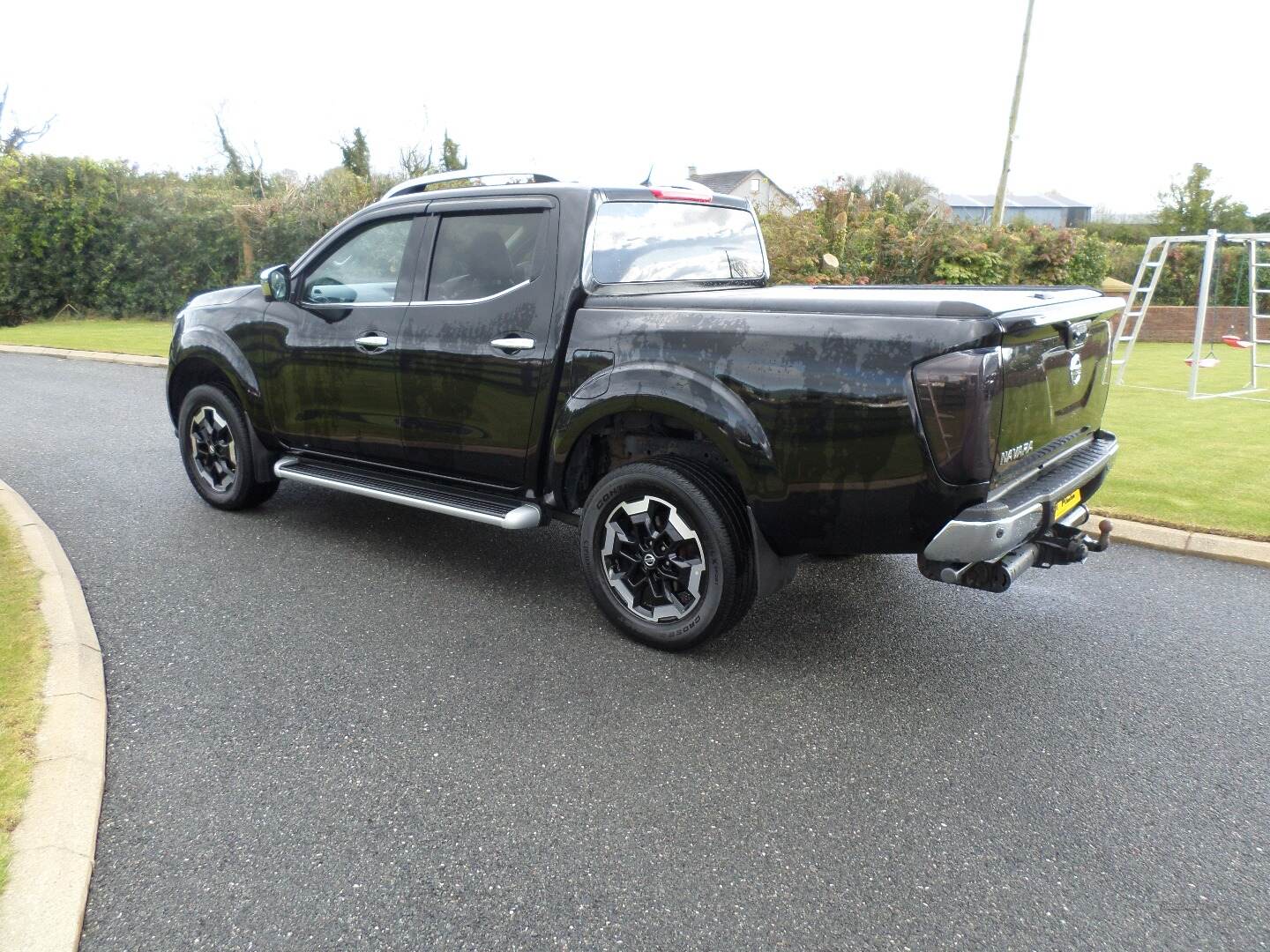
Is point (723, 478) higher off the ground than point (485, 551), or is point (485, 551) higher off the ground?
point (723, 478)

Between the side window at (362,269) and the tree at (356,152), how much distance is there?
1322 inches

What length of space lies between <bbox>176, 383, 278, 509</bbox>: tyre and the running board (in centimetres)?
27

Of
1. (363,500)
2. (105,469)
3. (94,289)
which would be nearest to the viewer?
(363,500)

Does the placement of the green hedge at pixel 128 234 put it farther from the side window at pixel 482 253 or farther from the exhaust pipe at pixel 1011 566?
the exhaust pipe at pixel 1011 566

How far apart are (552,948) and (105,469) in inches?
242

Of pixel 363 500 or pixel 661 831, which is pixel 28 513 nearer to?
pixel 363 500

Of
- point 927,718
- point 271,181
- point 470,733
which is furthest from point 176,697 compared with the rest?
point 271,181

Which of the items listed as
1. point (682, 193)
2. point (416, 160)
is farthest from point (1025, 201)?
point (682, 193)

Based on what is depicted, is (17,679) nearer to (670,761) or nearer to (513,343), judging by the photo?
(513,343)

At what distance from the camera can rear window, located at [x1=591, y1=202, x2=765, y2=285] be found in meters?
4.17

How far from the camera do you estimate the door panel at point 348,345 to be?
4629 mm

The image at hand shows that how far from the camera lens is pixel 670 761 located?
3.06 meters

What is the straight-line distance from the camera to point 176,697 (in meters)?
3.44

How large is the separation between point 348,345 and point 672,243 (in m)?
1.75
